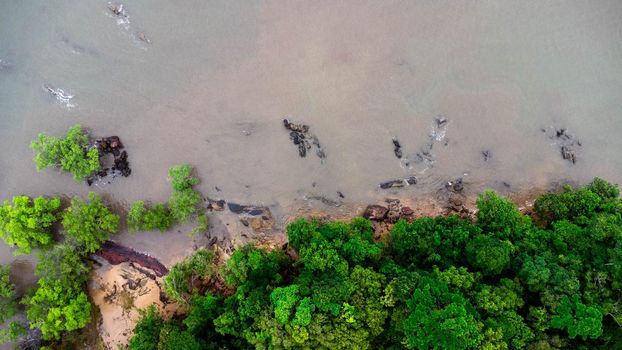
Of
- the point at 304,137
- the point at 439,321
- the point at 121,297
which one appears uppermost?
the point at 304,137

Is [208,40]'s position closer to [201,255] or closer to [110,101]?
[110,101]

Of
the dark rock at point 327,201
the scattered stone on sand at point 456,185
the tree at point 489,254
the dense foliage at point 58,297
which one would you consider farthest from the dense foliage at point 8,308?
the scattered stone on sand at point 456,185

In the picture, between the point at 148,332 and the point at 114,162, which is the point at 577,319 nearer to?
the point at 148,332

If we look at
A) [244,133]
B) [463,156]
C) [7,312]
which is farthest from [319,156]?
[7,312]

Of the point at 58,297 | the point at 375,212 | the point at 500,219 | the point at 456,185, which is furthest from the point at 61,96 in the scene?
the point at 500,219

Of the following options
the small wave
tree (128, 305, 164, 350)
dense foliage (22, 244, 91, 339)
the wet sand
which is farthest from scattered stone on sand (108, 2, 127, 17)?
tree (128, 305, 164, 350)

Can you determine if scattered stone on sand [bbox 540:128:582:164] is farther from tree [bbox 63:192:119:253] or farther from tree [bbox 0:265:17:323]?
tree [bbox 0:265:17:323]
